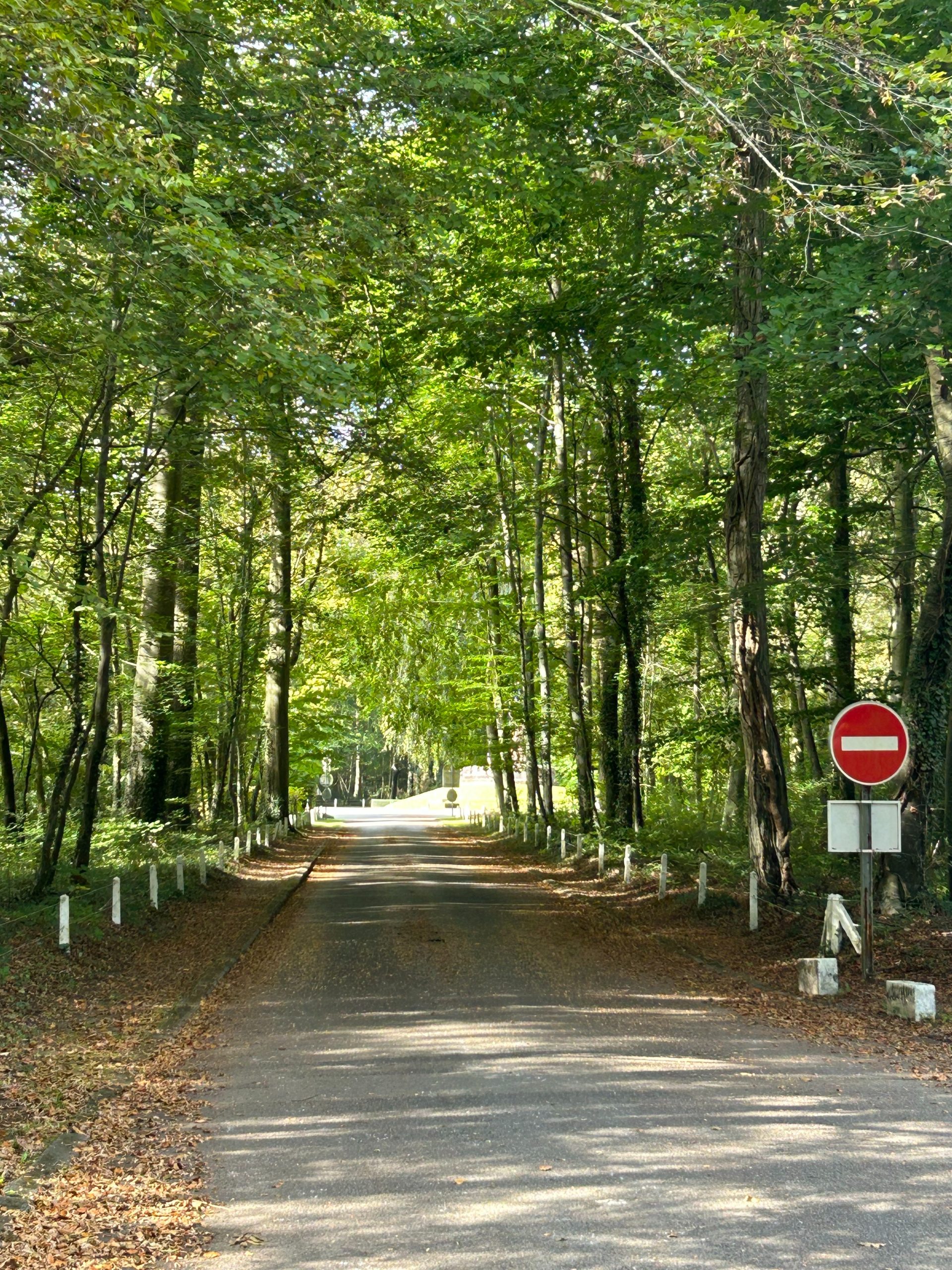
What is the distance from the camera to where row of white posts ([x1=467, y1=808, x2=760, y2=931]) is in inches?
545

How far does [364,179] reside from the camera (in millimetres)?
11477

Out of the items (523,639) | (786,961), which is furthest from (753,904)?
(523,639)

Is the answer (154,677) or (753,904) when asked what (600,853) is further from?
(154,677)

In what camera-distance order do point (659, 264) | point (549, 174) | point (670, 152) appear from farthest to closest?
point (659, 264) → point (549, 174) → point (670, 152)

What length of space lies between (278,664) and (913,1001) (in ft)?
74.6

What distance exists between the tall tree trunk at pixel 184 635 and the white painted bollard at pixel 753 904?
9.51 m

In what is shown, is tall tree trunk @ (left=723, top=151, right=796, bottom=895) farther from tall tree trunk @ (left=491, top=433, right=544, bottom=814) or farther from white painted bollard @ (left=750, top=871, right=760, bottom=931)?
tall tree trunk @ (left=491, top=433, right=544, bottom=814)

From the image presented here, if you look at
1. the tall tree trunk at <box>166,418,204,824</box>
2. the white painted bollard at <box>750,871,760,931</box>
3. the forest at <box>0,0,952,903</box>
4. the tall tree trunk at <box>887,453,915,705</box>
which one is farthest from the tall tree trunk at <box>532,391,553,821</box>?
the white painted bollard at <box>750,871,760,931</box>

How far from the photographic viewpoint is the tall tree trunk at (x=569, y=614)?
23.7 meters

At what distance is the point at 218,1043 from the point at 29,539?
871cm

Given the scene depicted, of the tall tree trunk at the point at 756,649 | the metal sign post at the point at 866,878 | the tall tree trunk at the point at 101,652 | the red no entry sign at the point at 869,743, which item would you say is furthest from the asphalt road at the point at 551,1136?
the tall tree trunk at the point at 101,652

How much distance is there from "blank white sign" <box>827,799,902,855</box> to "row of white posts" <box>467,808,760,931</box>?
11.3 feet

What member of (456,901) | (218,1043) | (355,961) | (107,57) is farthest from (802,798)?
(107,57)

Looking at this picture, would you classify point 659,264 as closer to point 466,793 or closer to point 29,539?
point 29,539
